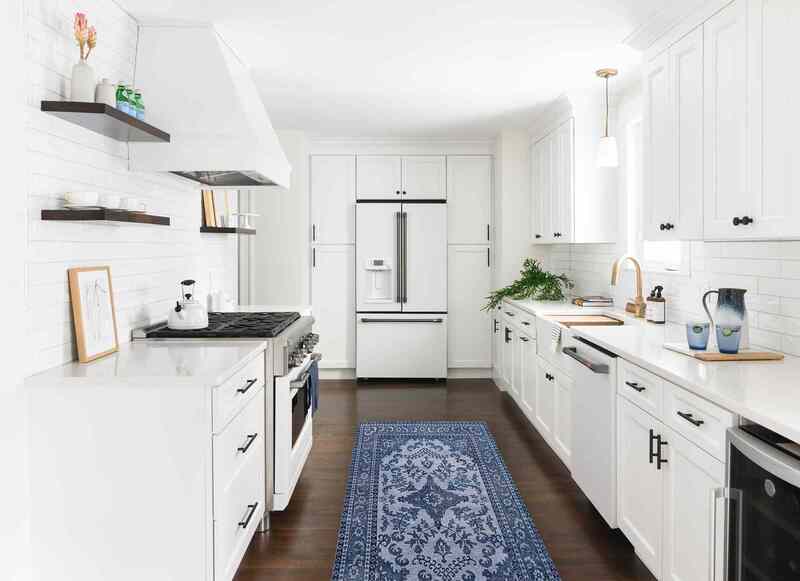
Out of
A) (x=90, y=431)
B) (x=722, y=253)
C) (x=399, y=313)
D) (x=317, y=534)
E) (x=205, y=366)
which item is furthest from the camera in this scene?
(x=399, y=313)

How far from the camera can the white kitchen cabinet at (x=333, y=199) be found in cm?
611

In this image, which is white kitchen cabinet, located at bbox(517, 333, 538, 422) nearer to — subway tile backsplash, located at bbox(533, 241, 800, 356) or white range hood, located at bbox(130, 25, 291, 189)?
subway tile backsplash, located at bbox(533, 241, 800, 356)

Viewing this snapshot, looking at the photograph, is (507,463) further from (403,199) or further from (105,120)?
(403,199)

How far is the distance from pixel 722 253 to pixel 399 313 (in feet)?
11.3

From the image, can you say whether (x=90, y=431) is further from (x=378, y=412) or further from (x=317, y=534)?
(x=378, y=412)

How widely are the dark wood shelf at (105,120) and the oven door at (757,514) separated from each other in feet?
7.84

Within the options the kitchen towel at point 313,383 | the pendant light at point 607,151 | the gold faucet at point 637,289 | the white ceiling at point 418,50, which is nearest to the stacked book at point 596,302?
the gold faucet at point 637,289

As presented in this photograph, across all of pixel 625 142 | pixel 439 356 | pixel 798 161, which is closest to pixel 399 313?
pixel 439 356

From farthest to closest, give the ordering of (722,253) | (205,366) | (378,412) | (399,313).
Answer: (399,313)
(378,412)
(722,253)
(205,366)

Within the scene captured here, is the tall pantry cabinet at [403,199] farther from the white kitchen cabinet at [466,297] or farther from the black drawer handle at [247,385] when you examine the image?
the black drawer handle at [247,385]

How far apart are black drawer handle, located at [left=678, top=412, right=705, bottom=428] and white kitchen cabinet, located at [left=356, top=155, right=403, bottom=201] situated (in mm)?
4399

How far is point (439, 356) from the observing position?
6102mm

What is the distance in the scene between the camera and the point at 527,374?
460 centimetres

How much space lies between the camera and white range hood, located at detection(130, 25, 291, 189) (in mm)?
2863
